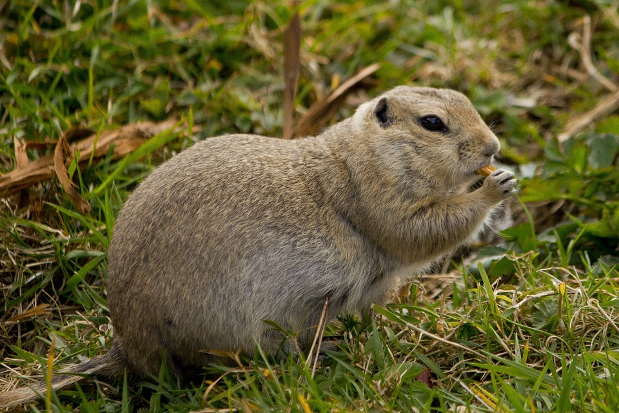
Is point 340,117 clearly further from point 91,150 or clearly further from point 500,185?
point 500,185

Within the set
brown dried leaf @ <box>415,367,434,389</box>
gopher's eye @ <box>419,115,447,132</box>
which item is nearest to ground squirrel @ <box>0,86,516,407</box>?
gopher's eye @ <box>419,115,447,132</box>

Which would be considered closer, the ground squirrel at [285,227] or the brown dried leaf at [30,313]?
the ground squirrel at [285,227]

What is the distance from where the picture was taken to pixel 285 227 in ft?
13.8

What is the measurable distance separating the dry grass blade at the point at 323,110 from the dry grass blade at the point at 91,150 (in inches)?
43.8

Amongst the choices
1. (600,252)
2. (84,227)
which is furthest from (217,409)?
(600,252)

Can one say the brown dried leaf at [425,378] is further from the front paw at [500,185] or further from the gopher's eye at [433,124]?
the gopher's eye at [433,124]

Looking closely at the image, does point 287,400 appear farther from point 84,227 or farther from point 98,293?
point 84,227

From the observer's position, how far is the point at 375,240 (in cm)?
446

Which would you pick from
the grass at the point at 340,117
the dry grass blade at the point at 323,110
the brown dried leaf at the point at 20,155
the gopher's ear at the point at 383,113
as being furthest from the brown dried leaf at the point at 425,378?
the brown dried leaf at the point at 20,155

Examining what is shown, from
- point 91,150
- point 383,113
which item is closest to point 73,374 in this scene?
point 91,150

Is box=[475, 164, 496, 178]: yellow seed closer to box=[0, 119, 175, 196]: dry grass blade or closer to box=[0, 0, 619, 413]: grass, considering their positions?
box=[0, 0, 619, 413]: grass

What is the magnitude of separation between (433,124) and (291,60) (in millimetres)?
2155

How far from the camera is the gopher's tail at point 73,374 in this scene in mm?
3898

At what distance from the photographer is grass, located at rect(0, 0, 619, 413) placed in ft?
12.6
